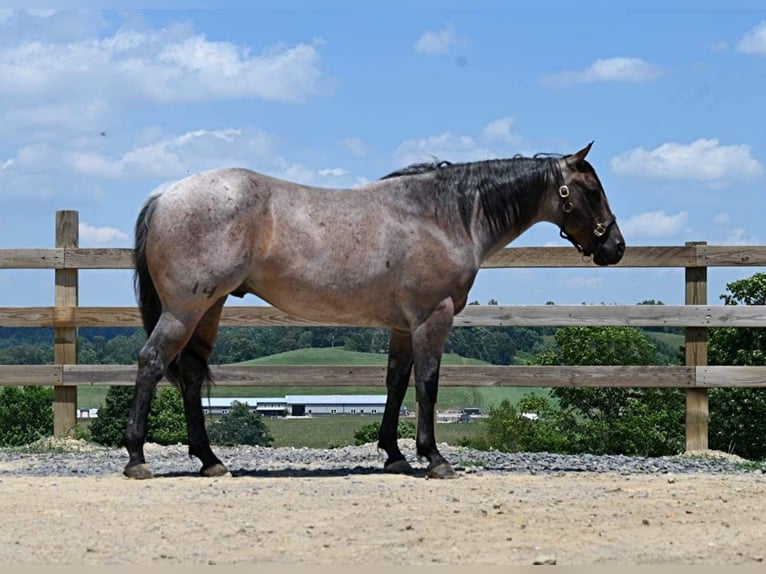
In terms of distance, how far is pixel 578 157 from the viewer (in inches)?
293

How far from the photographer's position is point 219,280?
21.6 ft

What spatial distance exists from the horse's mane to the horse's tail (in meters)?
1.82

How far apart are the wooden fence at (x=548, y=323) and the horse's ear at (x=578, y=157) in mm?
1862

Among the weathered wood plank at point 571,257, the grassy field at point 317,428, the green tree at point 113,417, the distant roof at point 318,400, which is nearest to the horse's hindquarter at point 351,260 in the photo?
the weathered wood plank at point 571,257

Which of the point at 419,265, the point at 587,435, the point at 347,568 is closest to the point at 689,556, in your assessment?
the point at 347,568

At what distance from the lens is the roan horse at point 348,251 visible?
6.61m

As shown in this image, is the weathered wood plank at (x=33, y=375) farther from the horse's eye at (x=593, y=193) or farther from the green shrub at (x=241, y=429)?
the green shrub at (x=241, y=429)

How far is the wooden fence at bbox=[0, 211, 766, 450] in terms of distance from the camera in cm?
938

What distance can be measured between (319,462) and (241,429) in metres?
9.95

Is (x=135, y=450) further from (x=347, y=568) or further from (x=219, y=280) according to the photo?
(x=347, y=568)

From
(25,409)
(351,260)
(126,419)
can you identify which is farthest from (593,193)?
(25,409)

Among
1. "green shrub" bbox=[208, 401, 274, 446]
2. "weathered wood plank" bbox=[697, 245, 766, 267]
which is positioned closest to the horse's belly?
"weathered wood plank" bbox=[697, 245, 766, 267]

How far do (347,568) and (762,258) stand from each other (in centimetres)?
662

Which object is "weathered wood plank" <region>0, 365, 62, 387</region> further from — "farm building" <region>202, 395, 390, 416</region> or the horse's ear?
"farm building" <region>202, 395, 390, 416</region>
